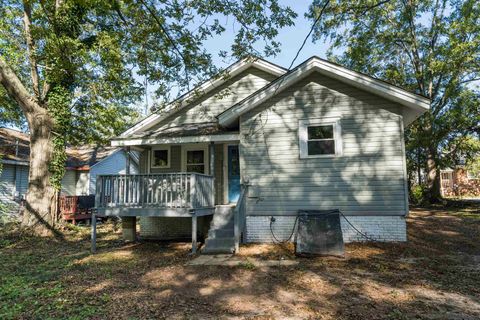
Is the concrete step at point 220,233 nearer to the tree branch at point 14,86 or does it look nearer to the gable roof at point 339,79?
the gable roof at point 339,79

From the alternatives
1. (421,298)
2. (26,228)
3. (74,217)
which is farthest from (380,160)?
(74,217)

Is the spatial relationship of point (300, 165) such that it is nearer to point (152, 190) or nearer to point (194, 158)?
point (194, 158)

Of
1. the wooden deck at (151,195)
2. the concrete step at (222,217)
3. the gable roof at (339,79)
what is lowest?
the concrete step at (222,217)

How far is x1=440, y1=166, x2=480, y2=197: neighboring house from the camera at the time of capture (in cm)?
3012

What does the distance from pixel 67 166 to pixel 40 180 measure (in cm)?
977

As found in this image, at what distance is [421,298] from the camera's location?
4895mm

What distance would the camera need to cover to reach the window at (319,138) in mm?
9102

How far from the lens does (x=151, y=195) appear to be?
894 centimetres

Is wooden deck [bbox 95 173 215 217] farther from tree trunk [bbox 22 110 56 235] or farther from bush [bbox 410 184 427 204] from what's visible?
bush [bbox 410 184 427 204]

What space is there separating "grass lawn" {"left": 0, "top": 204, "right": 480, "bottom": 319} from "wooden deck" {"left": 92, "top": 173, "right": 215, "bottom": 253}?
3.98ft

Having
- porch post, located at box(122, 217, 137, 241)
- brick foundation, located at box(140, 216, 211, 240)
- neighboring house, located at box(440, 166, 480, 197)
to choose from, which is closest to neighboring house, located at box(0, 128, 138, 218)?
brick foundation, located at box(140, 216, 211, 240)

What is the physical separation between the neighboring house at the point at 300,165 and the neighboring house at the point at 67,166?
640 cm

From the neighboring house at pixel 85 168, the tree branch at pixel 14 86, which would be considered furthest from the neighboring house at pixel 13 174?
the tree branch at pixel 14 86

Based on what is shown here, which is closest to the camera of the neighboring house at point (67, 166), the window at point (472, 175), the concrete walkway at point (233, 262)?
the concrete walkway at point (233, 262)
